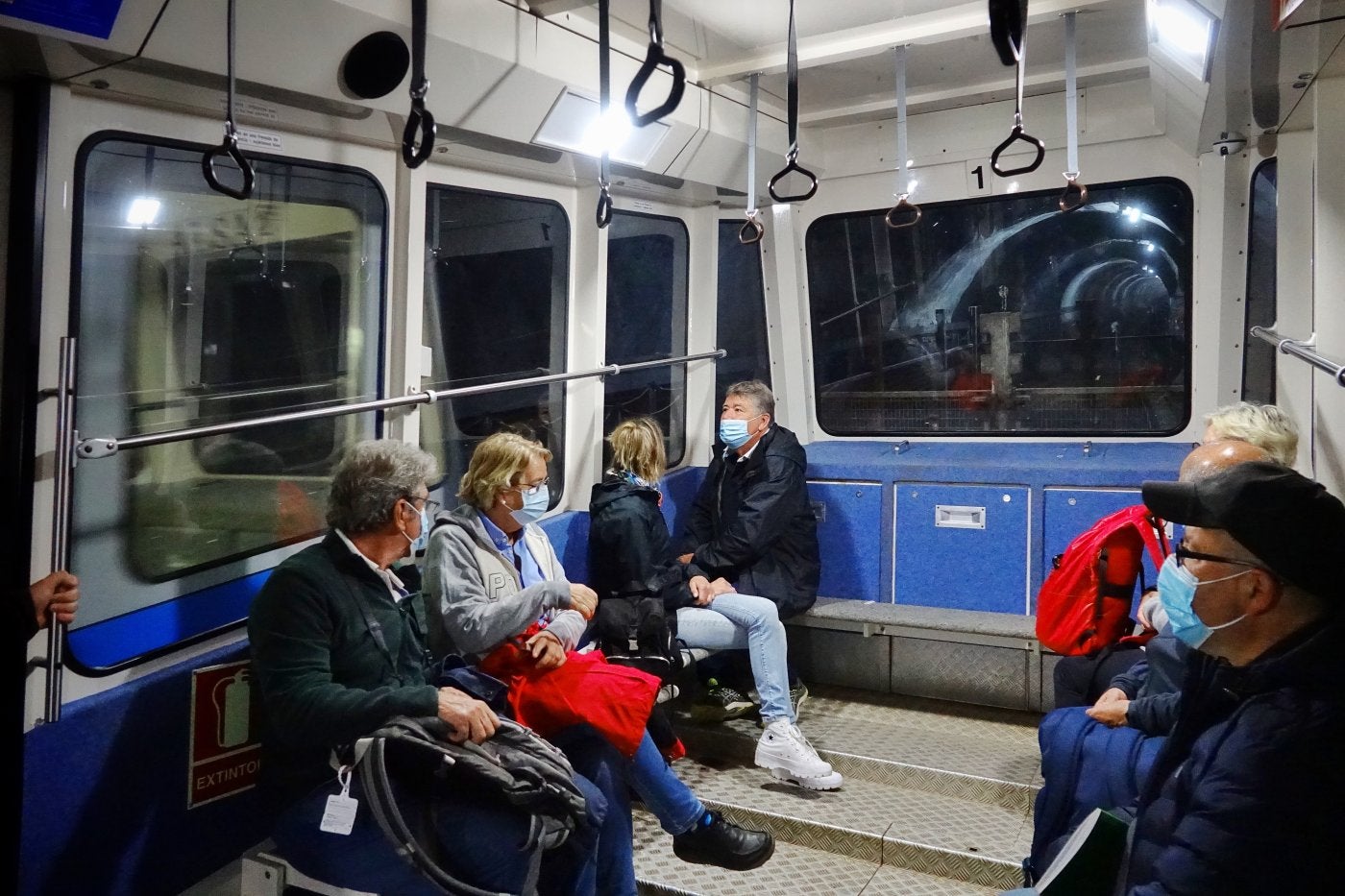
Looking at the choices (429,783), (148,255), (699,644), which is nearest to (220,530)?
(148,255)

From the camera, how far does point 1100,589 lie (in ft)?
11.4

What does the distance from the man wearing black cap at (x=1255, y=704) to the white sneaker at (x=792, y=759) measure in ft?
6.81

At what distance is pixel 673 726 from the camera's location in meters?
4.45

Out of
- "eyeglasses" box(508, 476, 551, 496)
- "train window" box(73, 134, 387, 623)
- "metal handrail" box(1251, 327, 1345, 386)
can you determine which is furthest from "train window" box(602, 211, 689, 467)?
"metal handrail" box(1251, 327, 1345, 386)

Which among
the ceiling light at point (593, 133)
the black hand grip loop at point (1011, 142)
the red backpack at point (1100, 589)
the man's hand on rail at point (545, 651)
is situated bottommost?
the man's hand on rail at point (545, 651)

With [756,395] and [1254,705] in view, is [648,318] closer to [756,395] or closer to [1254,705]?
[756,395]

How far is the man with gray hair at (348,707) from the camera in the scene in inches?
97.3

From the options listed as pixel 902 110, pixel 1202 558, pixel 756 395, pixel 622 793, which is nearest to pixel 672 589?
pixel 756 395

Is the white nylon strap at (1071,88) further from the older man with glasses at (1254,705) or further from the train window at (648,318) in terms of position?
the older man with glasses at (1254,705)

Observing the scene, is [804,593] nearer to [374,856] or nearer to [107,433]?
[374,856]

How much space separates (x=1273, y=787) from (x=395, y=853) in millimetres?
1873

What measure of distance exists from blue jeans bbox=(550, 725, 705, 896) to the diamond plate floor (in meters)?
0.16

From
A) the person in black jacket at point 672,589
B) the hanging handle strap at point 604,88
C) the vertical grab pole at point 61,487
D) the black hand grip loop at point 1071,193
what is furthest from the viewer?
the person in black jacket at point 672,589

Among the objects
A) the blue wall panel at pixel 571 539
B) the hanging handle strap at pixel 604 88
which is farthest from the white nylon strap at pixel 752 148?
the blue wall panel at pixel 571 539
